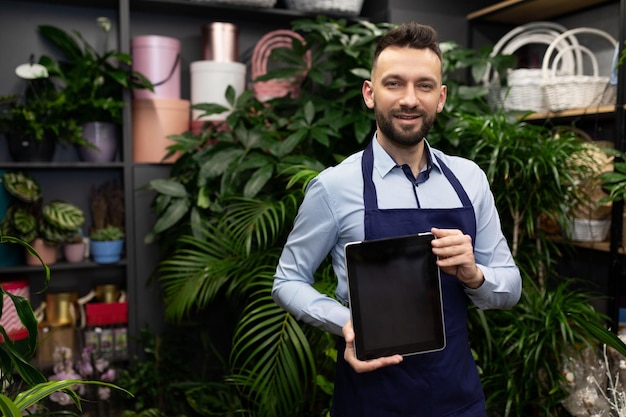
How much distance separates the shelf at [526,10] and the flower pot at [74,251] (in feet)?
7.49

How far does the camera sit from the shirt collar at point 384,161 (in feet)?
4.46

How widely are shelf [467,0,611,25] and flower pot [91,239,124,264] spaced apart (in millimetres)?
2147

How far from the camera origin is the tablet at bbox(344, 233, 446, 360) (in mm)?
1168

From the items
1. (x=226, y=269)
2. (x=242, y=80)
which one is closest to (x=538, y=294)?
(x=226, y=269)

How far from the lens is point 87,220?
119 inches

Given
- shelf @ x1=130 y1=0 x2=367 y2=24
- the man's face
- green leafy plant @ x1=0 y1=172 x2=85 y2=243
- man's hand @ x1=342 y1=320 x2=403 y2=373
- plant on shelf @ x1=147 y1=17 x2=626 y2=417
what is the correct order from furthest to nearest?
shelf @ x1=130 y1=0 x2=367 y2=24, green leafy plant @ x1=0 y1=172 x2=85 y2=243, plant on shelf @ x1=147 y1=17 x2=626 y2=417, the man's face, man's hand @ x1=342 y1=320 x2=403 y2=373

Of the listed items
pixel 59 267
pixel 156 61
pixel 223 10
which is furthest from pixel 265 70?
pixel 59 267

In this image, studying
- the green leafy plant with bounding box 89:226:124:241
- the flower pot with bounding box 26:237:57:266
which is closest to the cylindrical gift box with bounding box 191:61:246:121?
the green leafy plant with bounding box 89:226:124:241

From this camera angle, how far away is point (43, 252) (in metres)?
2.70

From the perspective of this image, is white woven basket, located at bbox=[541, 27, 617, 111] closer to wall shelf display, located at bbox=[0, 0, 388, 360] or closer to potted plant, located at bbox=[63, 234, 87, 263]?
wall shelf display, located at bbox=[0, 0, 388, 360]

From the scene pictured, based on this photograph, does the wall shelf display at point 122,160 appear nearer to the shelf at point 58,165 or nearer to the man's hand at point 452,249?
the shelf at point 58,165

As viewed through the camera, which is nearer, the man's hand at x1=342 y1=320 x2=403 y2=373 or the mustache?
the man's hand at x1=342 y1=320 x2=403 y2=373

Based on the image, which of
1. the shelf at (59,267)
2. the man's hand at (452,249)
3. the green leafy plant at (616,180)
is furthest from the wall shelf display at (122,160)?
the man's hand at (452,249)

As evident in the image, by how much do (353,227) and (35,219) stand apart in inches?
74.4
